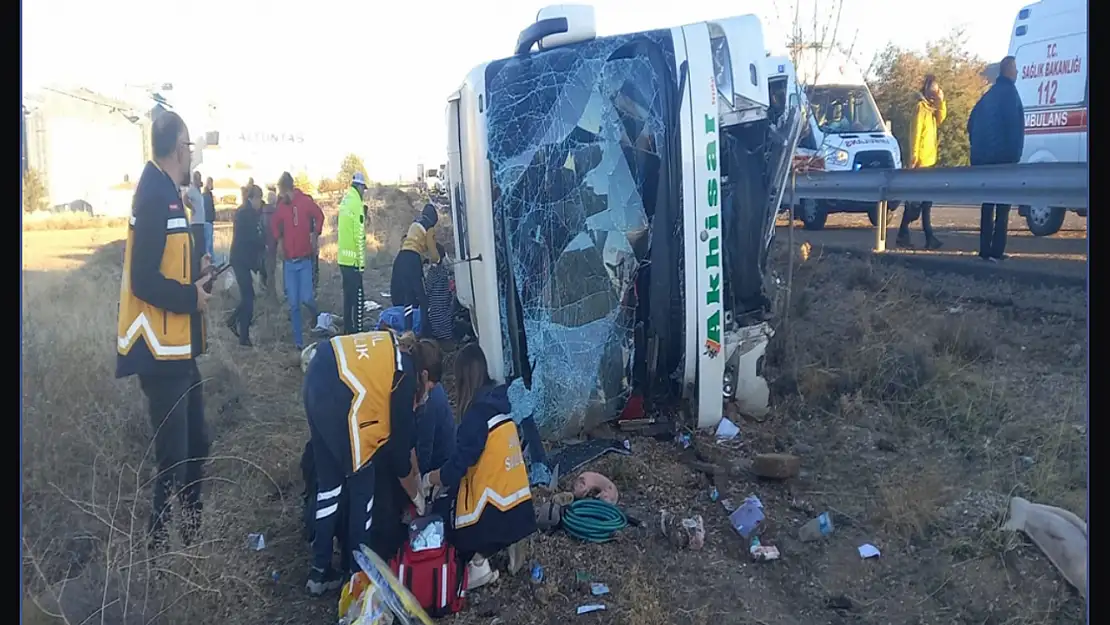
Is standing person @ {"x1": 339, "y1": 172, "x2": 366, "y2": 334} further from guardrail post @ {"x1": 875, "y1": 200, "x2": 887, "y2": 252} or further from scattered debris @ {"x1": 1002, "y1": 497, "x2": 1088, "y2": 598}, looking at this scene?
guardrail post @ {"x1": 875, "y1": 200, "x2": 887, "y2": 252}

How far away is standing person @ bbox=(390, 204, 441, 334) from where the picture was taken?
6.23m

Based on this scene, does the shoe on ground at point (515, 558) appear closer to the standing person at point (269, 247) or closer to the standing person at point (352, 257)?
the standing person at point (352, 257)

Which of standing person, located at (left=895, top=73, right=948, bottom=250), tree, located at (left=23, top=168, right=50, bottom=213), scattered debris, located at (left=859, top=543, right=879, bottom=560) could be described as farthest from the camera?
standing person, located at (left=895, top=73, right=948, bottom=250)

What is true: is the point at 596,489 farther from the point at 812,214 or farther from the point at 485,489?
the point at 812,214

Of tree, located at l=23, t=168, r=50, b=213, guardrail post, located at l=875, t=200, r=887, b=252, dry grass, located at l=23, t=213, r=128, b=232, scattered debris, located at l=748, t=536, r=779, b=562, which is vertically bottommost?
scattered debris, located at l=748, t=536, r=779, b=562

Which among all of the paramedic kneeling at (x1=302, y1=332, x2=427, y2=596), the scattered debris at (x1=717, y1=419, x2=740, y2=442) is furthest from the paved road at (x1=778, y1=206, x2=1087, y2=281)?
the paramedic kneeling at (x1=302, y1=332, x2=427, y2=596)

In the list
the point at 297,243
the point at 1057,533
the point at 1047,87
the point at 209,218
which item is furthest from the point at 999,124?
the point at 209,218

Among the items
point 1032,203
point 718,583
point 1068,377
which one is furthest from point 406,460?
point 1032,203

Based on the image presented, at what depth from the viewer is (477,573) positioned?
133 inches

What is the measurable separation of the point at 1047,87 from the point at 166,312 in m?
8.57

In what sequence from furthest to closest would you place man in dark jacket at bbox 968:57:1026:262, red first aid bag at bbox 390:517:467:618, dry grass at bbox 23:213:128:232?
man in dark jacket at bbox 968:57:1026:262
red first aid bag at bbox 390:517:467:618
dry grass at bbox 23:213:128:232

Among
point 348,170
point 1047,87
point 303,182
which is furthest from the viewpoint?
point 1047,87

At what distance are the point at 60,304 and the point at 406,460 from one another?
1.48m

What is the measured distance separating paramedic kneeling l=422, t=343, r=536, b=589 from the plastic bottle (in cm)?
127
